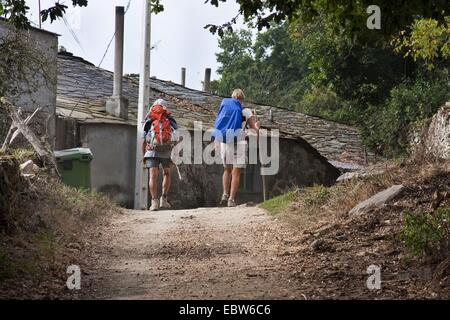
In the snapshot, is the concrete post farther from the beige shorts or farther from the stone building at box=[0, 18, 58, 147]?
the beige shorts

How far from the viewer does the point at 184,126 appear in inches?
939

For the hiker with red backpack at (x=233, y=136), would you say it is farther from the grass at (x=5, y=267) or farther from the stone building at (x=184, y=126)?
the grass at (x=5, y=267)

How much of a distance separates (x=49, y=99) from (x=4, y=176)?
34.2 feet

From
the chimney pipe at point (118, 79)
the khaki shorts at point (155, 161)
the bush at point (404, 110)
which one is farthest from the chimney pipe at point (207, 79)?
the khaki shorts at point (155, 161)

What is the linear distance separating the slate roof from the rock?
12.7 m

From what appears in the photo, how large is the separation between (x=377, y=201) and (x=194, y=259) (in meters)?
2.45

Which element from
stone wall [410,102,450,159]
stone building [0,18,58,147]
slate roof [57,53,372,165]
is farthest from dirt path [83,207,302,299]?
slate roof [57,53,372,165]

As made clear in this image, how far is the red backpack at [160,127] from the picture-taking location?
45.1ft

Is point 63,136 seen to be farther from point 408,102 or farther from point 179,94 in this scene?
point 179,94

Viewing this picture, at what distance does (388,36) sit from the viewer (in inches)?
340

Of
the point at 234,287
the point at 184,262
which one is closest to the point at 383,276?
the point at 234,287

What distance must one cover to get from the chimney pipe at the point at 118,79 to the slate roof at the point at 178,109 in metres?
0.28

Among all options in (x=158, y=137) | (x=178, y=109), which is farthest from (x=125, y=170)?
(x=158, y=137)

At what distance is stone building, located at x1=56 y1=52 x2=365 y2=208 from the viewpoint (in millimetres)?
22078
